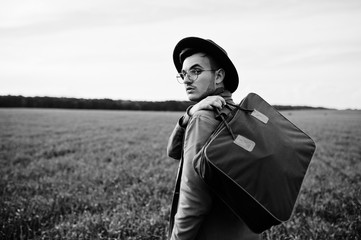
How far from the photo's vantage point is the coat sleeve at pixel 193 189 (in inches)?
59.3

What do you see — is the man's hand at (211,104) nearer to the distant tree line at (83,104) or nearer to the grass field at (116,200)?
the grass field at (116,200)

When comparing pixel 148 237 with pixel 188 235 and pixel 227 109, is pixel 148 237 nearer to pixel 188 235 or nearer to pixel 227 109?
pixel 188 235

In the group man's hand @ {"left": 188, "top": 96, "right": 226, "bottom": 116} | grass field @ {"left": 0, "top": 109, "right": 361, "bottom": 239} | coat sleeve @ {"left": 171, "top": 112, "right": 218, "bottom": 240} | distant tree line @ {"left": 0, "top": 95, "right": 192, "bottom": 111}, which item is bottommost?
grass field @ {"left": 0, "top": 109, "right": 361, "bottom": 239}

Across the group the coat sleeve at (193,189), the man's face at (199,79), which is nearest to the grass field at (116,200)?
the coat sleeve at (193,189)

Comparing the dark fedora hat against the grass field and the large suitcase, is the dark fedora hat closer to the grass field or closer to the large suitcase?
the large suitcase

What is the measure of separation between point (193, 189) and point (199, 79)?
2.73 feet

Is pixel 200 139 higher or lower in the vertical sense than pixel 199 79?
lower

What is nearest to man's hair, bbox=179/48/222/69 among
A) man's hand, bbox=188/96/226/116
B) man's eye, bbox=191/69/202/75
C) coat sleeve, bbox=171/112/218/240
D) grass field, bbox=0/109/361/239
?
man's eye, bbox=191/69/202/75

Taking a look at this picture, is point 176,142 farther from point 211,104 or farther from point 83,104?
point 83,104

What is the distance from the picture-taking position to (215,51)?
6.20 feet

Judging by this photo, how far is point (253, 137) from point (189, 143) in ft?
1.31

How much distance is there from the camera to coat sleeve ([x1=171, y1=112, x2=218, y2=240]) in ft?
4.94

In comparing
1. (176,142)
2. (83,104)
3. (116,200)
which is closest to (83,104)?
(83,104)

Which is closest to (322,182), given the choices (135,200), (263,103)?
(135,200)
